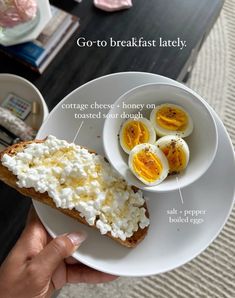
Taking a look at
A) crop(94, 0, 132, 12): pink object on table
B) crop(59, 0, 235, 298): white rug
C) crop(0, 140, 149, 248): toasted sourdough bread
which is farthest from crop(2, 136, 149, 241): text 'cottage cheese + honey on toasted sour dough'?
crop(59, 0, 235, 298): white rug

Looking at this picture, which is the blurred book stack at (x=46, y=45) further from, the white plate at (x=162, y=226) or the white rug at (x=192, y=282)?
the white rug at (x=192, y=282)

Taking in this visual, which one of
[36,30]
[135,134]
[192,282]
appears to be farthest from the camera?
[192,282]

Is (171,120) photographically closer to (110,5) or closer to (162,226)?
(162,226)

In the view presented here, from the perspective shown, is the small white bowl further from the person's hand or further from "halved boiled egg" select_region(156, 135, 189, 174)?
the person's hand

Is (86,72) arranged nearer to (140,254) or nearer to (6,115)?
(6,115)

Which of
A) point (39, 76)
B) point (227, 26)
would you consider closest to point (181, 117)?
point (39, 76)

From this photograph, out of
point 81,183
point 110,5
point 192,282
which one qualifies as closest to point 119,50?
point 110,5
